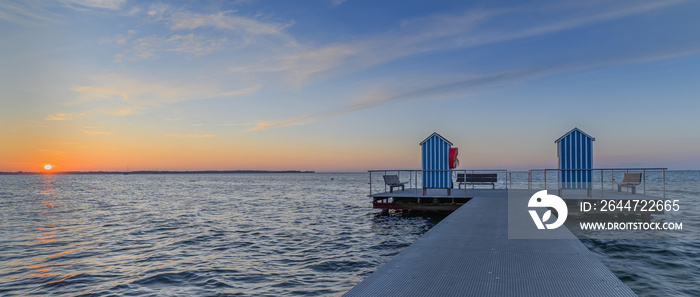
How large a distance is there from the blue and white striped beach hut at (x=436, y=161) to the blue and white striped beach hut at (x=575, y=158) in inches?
186

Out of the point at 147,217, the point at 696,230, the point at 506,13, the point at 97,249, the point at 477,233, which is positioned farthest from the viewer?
the point at 147,217

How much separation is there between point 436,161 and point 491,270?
43.3ft

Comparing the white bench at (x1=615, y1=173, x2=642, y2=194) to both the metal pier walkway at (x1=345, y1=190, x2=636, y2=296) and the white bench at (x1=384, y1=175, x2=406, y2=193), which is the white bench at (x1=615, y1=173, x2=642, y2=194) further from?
the metal pier walkway at (x1=345, y1=190, x2=636, y2=296)

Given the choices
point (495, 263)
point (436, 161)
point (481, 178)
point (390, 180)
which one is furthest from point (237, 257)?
point (481, 178)

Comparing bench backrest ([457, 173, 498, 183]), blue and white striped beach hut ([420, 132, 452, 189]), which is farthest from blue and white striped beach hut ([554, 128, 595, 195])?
bench backrest ([457, 173, 498, 183])

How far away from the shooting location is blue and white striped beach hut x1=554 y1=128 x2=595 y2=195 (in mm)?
16734

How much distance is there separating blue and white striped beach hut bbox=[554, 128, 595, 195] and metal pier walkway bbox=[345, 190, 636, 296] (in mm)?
9954

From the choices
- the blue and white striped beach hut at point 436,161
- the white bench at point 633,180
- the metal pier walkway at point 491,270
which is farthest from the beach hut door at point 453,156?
the metal pier walkway at point 491,270

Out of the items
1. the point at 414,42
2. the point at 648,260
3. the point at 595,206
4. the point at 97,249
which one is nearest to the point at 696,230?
the point at 595,206

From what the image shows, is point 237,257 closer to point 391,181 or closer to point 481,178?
point 391,181

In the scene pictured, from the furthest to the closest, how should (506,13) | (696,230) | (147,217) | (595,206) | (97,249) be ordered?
(147,217) → (506,13) → (595,206) → (696,230) → (97,249)

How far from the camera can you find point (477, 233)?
28.2 ft

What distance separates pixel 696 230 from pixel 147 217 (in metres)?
25.4

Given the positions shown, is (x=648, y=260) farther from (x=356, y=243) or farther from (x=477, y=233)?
(x=356, y=243)
